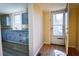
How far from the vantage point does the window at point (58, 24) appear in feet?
5.84

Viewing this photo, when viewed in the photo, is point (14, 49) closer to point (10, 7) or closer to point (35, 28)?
point (35, 28)

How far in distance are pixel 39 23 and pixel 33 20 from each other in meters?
0.12

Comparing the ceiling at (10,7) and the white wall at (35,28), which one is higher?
the ceiling at (10,7)

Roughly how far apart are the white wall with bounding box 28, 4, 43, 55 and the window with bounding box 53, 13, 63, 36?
23 centimetres

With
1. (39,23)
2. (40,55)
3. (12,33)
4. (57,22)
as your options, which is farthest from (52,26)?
(12,33)

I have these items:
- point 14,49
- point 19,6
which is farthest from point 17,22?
point 14,49

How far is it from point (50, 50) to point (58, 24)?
45cm

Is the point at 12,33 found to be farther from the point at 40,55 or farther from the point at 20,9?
the point at 40,55

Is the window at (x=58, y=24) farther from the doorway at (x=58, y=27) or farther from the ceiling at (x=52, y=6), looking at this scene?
the ceiling at (x=52, y=6)

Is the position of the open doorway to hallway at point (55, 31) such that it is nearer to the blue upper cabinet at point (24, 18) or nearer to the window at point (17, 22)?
the blue upper cabinet at point (24, 18)

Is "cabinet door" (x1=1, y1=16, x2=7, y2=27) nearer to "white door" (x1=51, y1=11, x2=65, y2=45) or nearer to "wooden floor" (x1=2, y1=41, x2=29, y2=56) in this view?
"wooden floor" (x1=2, y1=41, x2=29, y2=56)

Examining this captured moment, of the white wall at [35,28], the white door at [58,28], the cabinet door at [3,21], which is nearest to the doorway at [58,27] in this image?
the white door at [58,28]

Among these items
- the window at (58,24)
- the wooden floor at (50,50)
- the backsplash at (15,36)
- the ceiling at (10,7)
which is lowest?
the wooden floor at (50,50)

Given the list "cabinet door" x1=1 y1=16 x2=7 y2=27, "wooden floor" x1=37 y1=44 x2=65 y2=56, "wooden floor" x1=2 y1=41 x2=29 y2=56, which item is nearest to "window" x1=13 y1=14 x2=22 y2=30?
"cabinet door" x1=1 y1=16 x2=7 y2=27
